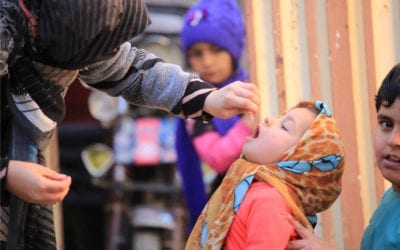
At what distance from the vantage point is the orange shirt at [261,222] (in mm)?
2002

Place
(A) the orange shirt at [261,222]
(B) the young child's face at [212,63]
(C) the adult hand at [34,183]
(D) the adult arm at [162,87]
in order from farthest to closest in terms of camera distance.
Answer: (B) the young child's face at [212,63], (D) the adult arm at [162,87], (A) the orange shirt at [261,222], (C) the adult hand at [34,183]

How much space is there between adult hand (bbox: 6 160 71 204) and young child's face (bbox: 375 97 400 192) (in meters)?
0.88

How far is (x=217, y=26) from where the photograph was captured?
400 centimetres

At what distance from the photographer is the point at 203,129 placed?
3.83 m

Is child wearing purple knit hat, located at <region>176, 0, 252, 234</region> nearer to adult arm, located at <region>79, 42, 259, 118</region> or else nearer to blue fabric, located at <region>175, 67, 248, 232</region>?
blue fabric, located at <region>175, 67, 248, 232</region>

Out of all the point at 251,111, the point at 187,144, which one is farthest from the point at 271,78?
the point at 187,144

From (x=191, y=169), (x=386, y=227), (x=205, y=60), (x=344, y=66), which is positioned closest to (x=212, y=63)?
(x=205, y=60)

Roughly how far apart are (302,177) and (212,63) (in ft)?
6.34

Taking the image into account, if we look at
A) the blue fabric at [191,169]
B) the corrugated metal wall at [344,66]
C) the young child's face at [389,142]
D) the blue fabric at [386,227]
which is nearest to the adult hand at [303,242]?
the blue fabric at [386,227]

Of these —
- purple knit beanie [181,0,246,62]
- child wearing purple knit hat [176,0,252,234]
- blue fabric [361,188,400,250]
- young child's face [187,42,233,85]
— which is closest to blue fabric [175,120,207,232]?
child wearing purple knit hat [176,0,252,234]

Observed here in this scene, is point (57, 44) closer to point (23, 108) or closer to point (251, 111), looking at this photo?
point (23, 108)

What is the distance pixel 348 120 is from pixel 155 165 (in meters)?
2.74

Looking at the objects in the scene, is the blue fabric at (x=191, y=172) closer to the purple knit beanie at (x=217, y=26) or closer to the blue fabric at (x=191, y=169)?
the blue fabric at (x=191, y=169)

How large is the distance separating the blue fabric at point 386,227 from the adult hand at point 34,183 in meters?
0.88
